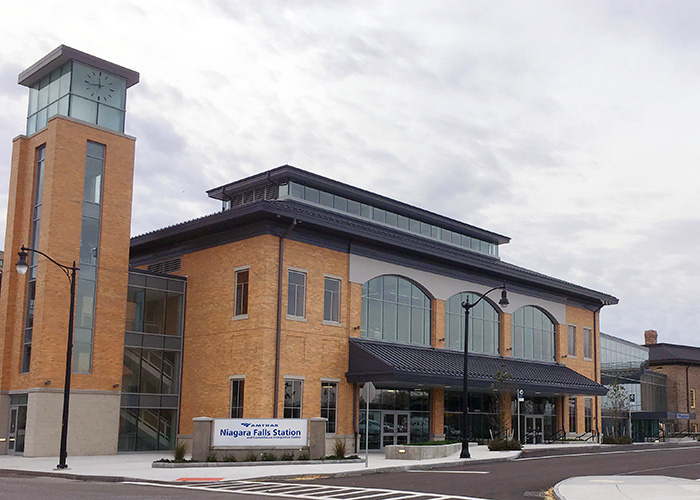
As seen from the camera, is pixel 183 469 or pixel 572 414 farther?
pixel 572 414

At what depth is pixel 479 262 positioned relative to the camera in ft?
142

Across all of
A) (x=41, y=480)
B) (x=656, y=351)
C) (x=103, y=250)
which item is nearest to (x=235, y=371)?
(x=103, y=250)

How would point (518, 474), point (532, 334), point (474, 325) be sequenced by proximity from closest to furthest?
point (518, 474), point (474, 325), point (532, 334)

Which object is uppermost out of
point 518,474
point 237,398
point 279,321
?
point 279,321

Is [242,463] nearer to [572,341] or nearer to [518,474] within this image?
[518,474]

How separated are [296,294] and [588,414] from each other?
28.2m

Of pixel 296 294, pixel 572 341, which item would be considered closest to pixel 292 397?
pixel 296 294

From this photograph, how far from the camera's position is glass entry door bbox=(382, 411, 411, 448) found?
37.7m

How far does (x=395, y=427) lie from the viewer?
1503 inches

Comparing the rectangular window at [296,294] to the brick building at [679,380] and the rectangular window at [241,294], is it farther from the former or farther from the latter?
the brick building at [679,380]

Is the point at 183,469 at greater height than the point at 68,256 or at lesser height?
lesser

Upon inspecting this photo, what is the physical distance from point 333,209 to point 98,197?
1296 cm

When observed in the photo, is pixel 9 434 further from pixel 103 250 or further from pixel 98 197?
pixel 98 197

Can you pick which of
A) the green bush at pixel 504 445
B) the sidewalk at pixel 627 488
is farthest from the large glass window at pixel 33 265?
the sidewalk at pixel 627 488
